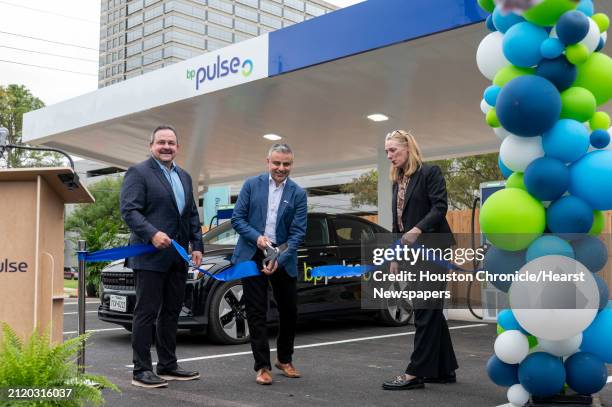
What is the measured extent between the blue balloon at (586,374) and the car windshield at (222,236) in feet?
15.5

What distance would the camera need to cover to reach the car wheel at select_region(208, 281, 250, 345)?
23.1 feet

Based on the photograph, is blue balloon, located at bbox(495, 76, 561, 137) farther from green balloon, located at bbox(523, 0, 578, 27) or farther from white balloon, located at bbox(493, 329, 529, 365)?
white balloon, located at bbox(493, 329, 529, 365)

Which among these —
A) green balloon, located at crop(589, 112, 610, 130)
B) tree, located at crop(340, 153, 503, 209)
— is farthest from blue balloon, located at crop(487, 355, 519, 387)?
tree, located at crop(340, 153, 503, 209)

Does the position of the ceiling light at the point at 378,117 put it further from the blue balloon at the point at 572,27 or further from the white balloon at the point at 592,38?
the blue balloon at the point at 572,27

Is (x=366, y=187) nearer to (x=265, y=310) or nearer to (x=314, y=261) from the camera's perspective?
(x=314, y=261)

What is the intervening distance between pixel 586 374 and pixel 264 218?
8.82 feet

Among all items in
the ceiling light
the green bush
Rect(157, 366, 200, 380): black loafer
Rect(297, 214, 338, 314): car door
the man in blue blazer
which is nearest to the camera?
the green bush

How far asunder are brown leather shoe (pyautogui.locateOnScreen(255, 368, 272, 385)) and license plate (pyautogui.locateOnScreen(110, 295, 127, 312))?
2484mm

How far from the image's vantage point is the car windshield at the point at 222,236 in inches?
315

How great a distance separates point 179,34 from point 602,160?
134m

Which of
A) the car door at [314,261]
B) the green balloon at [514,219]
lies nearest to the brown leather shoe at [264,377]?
the green balloon at [514,219]

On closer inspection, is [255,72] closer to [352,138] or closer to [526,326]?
[352,138]

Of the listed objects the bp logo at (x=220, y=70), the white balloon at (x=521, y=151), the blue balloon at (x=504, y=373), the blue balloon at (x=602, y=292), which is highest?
the bp logo at (x=220, y=70)

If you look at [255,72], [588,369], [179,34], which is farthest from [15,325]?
[179,34]
